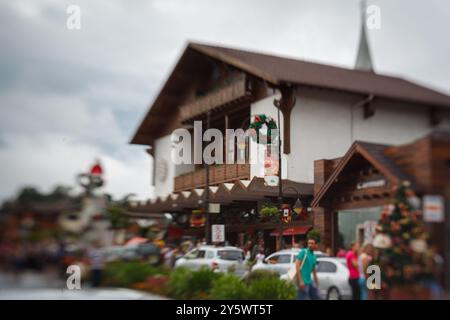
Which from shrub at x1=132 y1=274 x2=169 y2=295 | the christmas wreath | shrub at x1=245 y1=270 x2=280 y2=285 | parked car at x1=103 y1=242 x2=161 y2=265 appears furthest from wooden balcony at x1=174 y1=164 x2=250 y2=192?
shrub at x1=132 y1=274 x2=169 y2=295

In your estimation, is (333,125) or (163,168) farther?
(163,168)

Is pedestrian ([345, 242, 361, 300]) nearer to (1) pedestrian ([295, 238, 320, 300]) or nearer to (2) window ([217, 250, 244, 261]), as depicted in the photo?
(1) pedestrian ([295, 238, 320, 300])

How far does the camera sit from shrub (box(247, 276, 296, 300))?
11133 millimetres

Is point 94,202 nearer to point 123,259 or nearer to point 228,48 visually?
point 123,259

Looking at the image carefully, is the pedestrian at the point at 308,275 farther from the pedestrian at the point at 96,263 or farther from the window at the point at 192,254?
the pedestrian at the point at 96,263

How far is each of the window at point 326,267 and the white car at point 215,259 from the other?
1.62 m

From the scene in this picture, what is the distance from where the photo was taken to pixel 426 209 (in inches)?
392

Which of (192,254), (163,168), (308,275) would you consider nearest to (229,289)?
(308,275)

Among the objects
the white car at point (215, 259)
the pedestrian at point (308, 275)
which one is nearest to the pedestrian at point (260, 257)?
the white car at point (215, 259)

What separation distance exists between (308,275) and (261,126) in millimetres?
3469

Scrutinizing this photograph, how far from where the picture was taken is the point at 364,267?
10.8m

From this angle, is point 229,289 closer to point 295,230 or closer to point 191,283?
point 191,283

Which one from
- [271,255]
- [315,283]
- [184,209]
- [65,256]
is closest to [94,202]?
[65,256]
